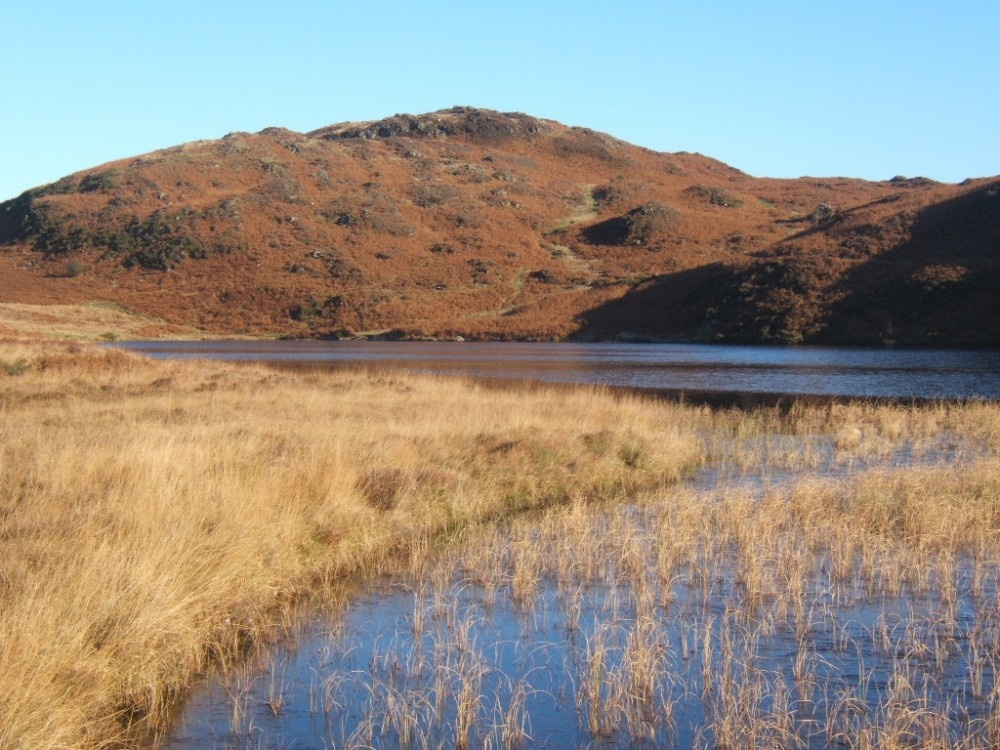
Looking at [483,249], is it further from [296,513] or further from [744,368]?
[296,513]

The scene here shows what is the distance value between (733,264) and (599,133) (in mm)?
110063

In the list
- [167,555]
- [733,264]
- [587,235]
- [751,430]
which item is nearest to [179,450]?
[167,555]

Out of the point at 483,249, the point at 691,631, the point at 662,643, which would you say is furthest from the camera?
the point at 483,249

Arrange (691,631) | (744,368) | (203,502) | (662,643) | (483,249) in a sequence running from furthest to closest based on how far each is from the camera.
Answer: (483,249), (744,368), (203,502), (691,631), (662,643)

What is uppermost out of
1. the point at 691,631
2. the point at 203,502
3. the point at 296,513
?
the point at 203,502

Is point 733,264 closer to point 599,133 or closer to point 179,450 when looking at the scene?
point 179,450

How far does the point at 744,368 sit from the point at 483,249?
73908 millimetres

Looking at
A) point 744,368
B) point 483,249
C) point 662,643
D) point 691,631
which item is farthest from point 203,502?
point 483,249

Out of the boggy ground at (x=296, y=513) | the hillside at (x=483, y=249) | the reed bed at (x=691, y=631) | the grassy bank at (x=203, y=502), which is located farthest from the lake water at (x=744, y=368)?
the reed bed at (x=691, y=631)

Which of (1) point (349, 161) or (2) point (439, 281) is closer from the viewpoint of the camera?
(2) point (439, 281)

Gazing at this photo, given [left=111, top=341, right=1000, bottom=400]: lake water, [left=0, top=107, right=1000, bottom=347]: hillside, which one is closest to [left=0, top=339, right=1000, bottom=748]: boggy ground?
[left=111, top=341, right=1000, bottom=400]: lake water

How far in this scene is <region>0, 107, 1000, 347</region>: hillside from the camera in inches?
3041

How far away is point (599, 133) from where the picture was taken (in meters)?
193

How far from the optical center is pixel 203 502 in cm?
934
